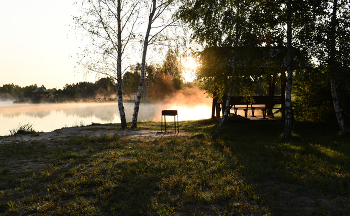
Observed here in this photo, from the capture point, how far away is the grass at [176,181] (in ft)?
12.9

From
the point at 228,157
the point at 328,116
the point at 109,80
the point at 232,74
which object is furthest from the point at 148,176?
the point at 328,116

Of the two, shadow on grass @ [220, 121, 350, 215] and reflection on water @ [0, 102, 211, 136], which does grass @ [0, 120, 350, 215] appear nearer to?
shadow on grass @ [220, 121, 350, 215]

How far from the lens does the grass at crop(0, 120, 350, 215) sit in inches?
155

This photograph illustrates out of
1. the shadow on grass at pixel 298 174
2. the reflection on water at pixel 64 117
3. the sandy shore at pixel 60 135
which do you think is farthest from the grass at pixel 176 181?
the reflection on water at pixel 64 117

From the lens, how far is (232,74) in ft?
32.5

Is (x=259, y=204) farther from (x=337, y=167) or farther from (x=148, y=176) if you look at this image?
(x=337, y=167)

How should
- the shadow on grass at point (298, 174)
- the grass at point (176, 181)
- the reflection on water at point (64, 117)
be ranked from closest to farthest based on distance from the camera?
the grass at point (176, 181) < the shadow on grass at point (298, 174) < the reflection on water at point (64, 117)

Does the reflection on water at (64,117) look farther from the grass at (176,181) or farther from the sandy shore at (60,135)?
the grass at (176,181)

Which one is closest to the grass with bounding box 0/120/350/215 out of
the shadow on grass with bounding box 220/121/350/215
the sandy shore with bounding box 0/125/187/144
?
the shadow on grass with bounding box 220/121/350/215

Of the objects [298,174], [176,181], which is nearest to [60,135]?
[176,181]

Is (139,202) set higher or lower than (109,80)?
lower

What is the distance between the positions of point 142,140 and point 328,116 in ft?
36.7

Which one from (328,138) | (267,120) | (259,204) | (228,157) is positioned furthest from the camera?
(267,120)

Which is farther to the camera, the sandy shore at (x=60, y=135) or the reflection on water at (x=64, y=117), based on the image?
the reflection on water at (x=64, y=117)
